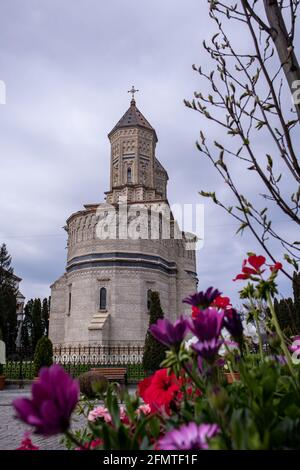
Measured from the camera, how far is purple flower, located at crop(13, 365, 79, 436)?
0.71m

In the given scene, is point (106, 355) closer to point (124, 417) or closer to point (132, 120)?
point (132, 120)

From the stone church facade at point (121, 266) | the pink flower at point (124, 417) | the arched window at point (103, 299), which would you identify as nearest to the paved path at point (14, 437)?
the pink flower at point (124, 417)

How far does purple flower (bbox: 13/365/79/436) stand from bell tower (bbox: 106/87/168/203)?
31.1 meters

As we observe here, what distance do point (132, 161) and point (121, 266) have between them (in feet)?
33.4

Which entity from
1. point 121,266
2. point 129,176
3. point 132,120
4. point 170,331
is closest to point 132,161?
point 129,176

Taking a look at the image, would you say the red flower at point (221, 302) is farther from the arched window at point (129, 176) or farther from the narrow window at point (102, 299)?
the arched window at point (129, 176)

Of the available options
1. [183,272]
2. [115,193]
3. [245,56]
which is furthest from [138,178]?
[245,56]

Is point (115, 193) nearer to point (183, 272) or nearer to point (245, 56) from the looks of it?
point (183, 272)

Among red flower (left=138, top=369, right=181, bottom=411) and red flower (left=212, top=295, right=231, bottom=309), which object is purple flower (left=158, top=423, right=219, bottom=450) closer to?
red flower (left=138, top=369, right=181, bottom=411)

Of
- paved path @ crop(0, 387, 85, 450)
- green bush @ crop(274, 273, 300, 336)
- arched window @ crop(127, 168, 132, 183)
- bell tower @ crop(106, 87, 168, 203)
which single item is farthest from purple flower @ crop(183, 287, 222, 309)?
arched window @ crop(127, 168, 132, 183)

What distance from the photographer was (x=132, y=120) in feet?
115

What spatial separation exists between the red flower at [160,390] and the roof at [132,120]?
3440 centimetres

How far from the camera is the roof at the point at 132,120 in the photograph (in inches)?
1364
